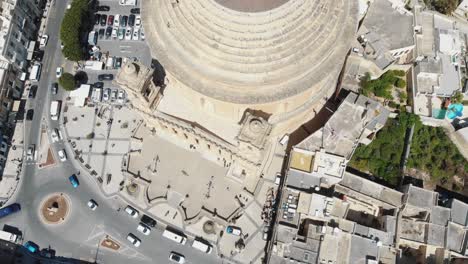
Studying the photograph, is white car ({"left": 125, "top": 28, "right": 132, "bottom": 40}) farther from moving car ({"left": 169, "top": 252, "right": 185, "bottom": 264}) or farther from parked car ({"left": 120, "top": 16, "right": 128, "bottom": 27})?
moving car ({"left": 169, "top": 252, "right": 185, "bottom": 264})

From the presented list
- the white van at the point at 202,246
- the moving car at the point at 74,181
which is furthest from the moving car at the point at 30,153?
the white van at the point at 202,246

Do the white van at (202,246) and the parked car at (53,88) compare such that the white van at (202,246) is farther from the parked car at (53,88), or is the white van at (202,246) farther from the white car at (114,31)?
the white car at (114,31)

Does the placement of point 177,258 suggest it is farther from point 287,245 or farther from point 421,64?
point 421,64

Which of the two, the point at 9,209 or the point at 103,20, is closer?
the point at 9,209

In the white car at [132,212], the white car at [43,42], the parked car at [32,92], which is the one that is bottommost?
the white car at [132,212]

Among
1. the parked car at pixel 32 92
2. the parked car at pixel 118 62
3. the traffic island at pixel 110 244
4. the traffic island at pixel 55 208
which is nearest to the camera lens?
the traffic island at pixel 110 244

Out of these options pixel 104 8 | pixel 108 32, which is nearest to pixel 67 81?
pixel 108 32

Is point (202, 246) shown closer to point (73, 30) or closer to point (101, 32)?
point (73, 30)
